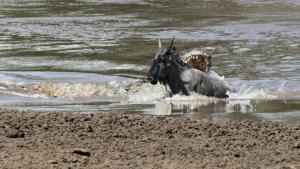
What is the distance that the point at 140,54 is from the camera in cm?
1803

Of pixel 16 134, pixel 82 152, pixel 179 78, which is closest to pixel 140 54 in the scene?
pixel 179 78

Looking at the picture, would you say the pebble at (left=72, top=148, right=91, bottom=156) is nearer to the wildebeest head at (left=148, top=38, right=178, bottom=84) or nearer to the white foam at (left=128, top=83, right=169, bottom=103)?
the white foam at (left=128, top=83, right=169, bottom=103)

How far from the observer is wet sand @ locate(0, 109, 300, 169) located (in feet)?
23.7

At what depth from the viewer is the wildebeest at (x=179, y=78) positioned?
41.1 ft

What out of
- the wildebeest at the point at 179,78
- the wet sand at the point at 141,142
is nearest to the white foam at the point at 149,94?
the wildebeest at the point at 179,78

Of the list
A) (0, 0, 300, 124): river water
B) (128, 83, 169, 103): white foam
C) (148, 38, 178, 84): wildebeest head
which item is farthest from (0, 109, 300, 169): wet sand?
(148, 38, 178, 84): wildebeest head

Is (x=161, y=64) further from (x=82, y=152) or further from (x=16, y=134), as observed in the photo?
(x=82, y=152)

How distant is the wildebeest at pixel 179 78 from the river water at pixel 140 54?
23cm

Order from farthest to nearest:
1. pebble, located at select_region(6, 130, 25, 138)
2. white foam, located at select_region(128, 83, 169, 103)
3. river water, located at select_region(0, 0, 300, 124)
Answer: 1. white foam, located at select_region(128, 83, 169, 103)
2. river water, located at select_region(0, 0, 300, 124)
3. pebble, located at select_region(6, 130, 25, 138)

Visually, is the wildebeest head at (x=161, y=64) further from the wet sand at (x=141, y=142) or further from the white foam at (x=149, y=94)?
the wet sand at (x=141, y=142)

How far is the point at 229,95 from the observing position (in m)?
12.5

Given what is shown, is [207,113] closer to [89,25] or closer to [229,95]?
[229,95]

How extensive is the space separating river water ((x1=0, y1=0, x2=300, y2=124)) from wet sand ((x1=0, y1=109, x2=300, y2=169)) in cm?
130

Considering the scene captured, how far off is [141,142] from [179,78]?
4.62 metres
